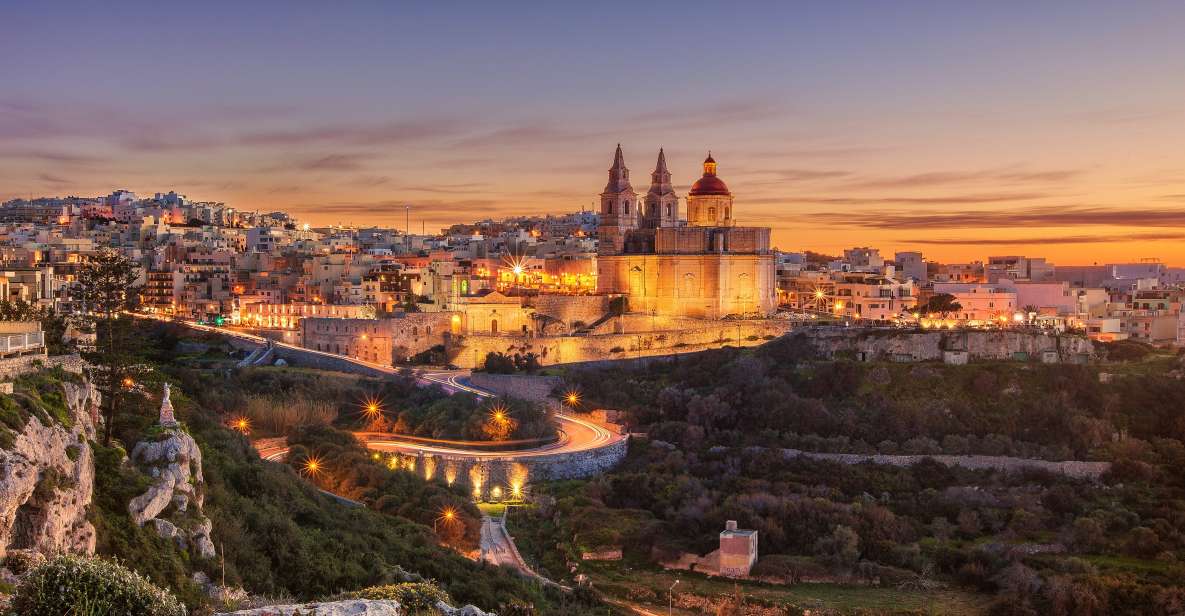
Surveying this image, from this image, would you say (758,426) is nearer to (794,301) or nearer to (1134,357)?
(1134,357)

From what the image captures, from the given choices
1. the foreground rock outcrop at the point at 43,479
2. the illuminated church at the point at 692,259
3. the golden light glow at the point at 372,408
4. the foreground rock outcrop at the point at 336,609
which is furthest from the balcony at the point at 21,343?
the illuminated church at the point at 692,259

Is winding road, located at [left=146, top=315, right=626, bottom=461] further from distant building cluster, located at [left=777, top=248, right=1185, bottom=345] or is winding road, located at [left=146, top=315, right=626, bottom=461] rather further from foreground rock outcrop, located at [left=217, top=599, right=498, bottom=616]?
foreground rock outcrop, located at [left=217, top=599, right=498, bottom=616]

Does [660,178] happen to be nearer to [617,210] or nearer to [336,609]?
[617,210]

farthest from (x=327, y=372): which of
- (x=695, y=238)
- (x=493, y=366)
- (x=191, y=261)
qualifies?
(x=191, y=261)

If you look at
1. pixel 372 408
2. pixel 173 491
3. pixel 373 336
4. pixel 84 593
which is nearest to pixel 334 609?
pixel 84 593

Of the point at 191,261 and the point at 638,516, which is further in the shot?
the point at 191,261
